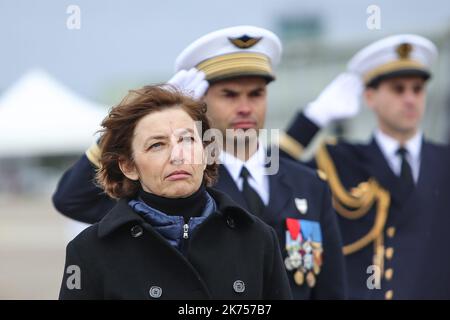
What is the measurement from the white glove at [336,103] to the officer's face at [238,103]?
2.79 feet

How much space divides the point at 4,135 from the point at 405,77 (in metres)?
15.4

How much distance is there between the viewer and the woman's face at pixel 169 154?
235cm

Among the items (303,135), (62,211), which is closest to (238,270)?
(62,211)

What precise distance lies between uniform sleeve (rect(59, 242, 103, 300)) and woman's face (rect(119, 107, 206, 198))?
25cm

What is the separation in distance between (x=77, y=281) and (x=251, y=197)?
96 cm

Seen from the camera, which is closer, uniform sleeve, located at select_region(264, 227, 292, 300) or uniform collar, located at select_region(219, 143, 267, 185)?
uniform sleeve, located at select_region(264, 227, 292, 300)

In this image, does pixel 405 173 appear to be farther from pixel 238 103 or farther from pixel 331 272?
pixel 238 103

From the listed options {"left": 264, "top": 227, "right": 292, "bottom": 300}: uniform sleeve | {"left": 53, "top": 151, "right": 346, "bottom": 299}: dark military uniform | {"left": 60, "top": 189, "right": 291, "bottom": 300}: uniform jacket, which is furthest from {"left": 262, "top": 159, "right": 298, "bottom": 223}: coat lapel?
{"left": 60, "top": 189, "right": 291, "bottom": 300}: uniform jacket

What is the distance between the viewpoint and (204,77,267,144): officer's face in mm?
3254

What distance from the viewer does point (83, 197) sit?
10.9ft

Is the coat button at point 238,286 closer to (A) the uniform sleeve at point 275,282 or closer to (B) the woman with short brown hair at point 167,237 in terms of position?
(B) the woman with short brown hair at point 167,237

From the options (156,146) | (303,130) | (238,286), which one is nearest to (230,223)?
(238,286)

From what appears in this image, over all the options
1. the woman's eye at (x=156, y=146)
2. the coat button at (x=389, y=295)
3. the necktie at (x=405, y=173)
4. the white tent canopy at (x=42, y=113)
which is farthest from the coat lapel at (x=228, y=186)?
the white tent canopy at (x=42, y=113)

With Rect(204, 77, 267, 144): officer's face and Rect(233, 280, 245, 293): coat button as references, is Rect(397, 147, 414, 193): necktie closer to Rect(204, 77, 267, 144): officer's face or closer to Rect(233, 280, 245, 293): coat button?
Rect(204, 77, 267, 144): officer's face
